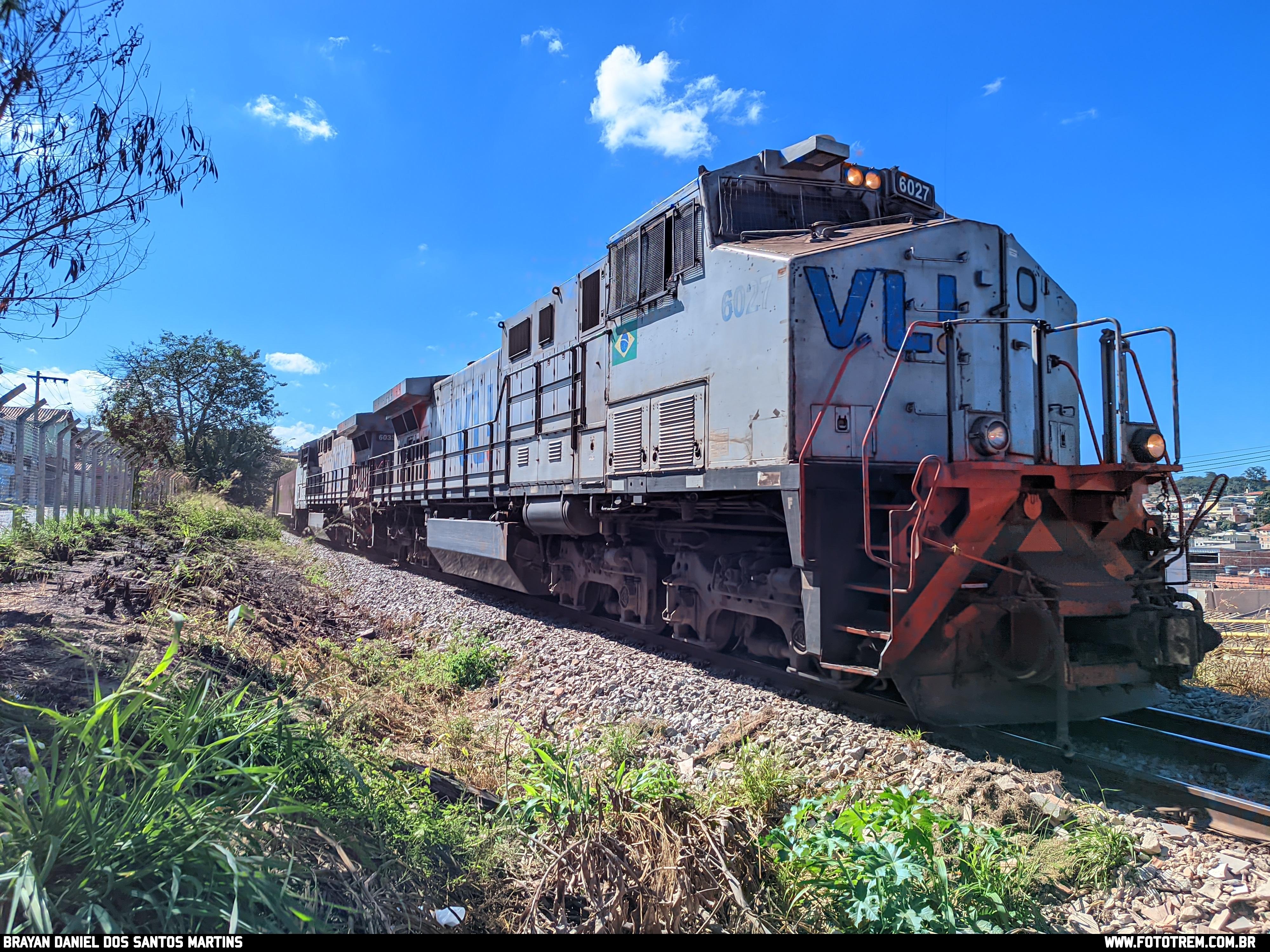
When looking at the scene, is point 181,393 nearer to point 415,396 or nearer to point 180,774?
point 415,396

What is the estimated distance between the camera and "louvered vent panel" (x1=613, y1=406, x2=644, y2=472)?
6.72 meters

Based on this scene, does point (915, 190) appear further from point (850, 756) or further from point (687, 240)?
point (850, 756)

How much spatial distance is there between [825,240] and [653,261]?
6.07 feet

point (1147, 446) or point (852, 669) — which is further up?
point (1147, 446)

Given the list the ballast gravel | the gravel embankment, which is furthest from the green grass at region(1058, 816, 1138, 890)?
the gravel embankment

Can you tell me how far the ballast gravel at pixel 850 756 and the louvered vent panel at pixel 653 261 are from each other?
336 centimetres

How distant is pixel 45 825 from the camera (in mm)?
1911

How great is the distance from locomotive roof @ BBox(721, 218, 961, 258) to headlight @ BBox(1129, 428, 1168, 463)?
1920mm

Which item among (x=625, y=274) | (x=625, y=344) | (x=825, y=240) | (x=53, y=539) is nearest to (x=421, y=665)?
(x=625, y=344)

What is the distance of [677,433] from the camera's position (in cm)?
614

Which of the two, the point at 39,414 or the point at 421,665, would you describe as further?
the point at 39,414

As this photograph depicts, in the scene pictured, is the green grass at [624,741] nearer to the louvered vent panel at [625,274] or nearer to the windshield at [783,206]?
the windshield at [783,206]

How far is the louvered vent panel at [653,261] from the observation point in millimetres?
6535
